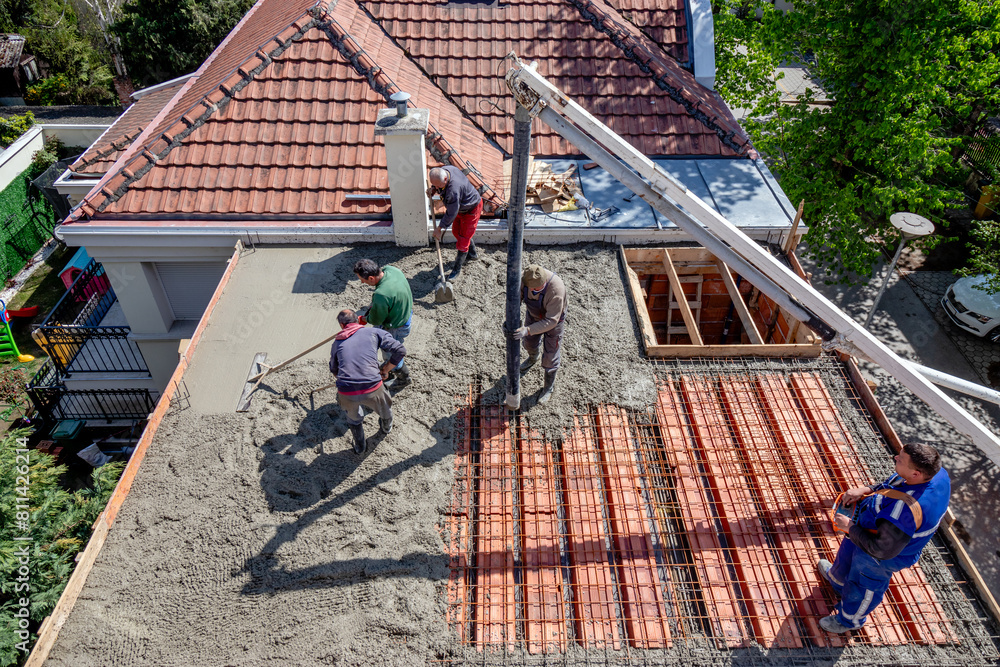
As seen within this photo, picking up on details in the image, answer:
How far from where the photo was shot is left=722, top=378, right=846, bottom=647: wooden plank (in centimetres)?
463

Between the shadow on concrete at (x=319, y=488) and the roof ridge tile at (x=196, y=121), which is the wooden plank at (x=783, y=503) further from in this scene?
the roof ridge tile at (x=196, y=121)

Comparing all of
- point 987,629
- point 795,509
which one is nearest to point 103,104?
point 795,509

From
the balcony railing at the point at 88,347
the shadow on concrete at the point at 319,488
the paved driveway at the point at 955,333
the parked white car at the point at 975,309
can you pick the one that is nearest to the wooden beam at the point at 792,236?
the shadow on concrete at the point at 319,488

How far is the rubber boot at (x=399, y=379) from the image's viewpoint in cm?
595

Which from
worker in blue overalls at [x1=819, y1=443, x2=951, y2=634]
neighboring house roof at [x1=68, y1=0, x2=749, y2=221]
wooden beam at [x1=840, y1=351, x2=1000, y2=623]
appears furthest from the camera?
neighboring house roof at [x1=68, y1=0, x2=749, y2=221]

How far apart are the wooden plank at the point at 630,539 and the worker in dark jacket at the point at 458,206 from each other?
258 cm

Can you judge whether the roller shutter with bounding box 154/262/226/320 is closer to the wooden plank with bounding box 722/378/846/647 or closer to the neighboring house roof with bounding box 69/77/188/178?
the neighboring house roof with bounding box 69/77/188/178

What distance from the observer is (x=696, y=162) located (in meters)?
9.17

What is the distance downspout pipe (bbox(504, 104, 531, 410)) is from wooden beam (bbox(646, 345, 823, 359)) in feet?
5.43

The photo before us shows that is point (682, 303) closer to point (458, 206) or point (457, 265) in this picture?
point (457, 265)

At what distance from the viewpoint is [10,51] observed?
23000 millimetres

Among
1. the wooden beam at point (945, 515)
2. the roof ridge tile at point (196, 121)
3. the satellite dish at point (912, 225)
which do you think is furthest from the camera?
the satellite dish at point (912, 225)

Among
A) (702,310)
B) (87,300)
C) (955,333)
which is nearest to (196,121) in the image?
(87,300)

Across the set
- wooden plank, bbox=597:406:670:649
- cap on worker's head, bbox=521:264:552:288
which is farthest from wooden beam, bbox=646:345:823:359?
cap on worker's head, bbox=521:264:552:288
